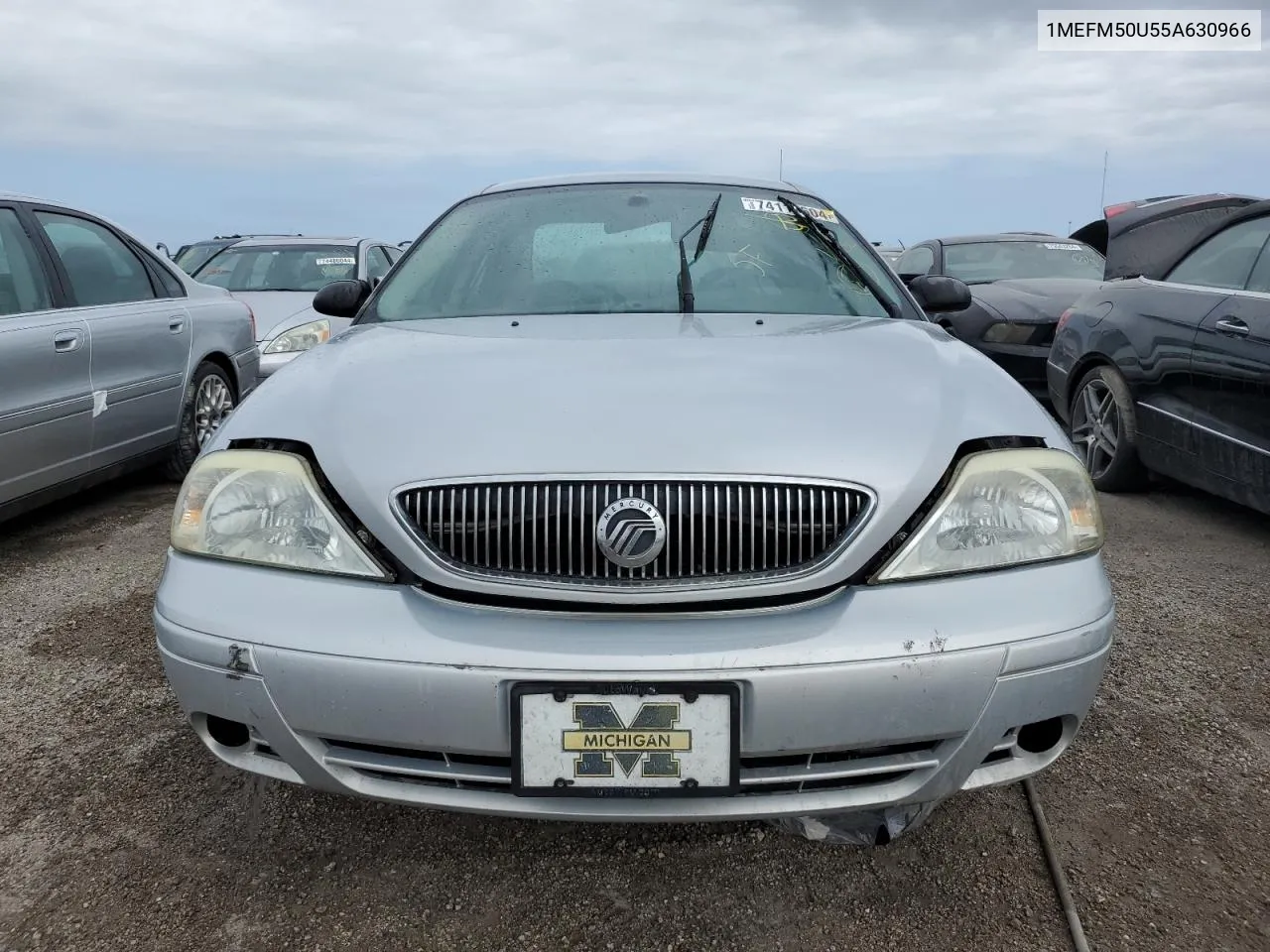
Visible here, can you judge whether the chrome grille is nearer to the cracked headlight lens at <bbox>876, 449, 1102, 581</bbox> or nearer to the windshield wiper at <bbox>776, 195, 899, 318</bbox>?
the cracked headlight lens at <bbox>876, 449, 1102, 581</bbox>

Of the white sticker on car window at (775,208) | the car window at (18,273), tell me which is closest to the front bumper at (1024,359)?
the white sticker on car window at (775,208)

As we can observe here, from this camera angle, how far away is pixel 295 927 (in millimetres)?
1691

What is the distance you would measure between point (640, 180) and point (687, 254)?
47 centimetres

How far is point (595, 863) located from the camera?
187 cm

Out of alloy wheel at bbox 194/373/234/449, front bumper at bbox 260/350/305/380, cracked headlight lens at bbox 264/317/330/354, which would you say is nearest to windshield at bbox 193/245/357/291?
cracked headlight lens at bbox 264/317/330/354

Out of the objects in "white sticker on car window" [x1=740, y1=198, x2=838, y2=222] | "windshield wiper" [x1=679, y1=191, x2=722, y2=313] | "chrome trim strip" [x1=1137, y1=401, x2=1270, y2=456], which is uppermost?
"white sticker on car window" [x1=740, y1=198, x2=838, y2=222]

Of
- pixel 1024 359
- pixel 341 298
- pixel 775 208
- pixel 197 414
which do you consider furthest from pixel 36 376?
pixel 1024 359

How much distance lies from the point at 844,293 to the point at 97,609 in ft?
8.61

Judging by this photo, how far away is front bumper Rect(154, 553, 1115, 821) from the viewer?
144 cm

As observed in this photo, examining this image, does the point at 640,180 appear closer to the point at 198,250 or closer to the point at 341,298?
the point at 341,298

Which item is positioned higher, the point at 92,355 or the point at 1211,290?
the point at 1211,290

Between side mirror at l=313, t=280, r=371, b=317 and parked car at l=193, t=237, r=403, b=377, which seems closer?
side mirror at l=313, t=280, r=371, b=317

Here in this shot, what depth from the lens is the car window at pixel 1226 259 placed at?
389 cm

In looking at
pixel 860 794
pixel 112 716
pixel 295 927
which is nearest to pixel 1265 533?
pixel 860 794
